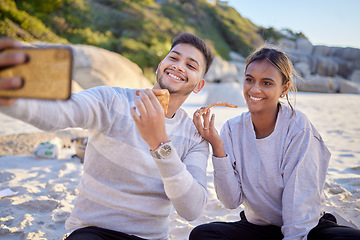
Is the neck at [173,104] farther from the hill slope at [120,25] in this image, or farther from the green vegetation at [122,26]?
the hill slope at [120,25]

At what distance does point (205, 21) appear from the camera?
3866 centimetres

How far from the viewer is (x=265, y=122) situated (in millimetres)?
2232

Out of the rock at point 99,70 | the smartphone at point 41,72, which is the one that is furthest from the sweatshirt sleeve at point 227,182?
the rock at point 99,70

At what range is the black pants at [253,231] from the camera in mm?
1805

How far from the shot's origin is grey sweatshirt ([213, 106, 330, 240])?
6.11 ft

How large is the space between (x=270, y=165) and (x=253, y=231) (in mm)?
505

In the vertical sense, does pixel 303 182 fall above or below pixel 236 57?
below

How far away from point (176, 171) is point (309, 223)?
99 cm

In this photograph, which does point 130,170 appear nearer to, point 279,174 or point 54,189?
point 279,174

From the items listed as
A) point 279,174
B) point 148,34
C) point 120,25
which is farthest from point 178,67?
point 120,25

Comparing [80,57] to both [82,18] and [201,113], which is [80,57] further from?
[82,18]

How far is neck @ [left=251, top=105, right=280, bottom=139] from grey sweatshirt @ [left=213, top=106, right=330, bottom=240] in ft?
0.20

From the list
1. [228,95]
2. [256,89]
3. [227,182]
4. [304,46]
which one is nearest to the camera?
[227,182]

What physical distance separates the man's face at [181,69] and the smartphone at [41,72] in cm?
122
